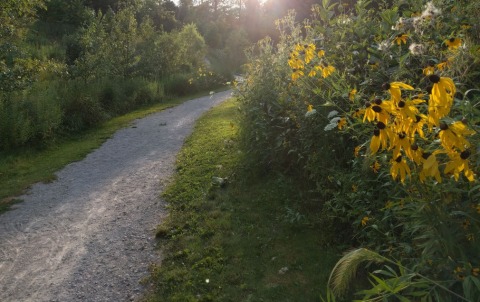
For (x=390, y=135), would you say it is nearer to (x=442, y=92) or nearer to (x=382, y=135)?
(x=382, y=135)

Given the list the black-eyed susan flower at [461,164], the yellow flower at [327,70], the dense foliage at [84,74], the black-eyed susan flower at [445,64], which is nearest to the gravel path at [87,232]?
the dense foliage at [84,74]

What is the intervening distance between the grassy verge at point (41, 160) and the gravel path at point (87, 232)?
19cm

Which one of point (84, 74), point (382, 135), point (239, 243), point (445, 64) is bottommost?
point (239, 243)

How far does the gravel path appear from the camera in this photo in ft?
9.96

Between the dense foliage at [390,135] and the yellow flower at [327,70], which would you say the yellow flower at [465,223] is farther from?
the yellow flower at [327,70]

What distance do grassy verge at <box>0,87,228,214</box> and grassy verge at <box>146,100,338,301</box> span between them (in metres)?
2.26

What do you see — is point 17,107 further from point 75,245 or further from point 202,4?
point 202,4

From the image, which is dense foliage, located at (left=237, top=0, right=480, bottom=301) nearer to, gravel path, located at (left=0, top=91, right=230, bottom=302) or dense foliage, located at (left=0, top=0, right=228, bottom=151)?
gravel path, located at (left=0, top=91, right=230, bottom=302)

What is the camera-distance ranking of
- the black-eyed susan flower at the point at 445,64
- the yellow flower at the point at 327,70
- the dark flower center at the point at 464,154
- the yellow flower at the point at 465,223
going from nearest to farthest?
the dark flower center at the point at 464,154 → the yellow flower at the point at 465,223 → the black-eyed susan flower at the point at 445,64 → the yellow flower at the point at 327,70

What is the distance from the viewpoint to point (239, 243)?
3527mm

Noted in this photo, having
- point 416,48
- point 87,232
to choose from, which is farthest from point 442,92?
point 87,232

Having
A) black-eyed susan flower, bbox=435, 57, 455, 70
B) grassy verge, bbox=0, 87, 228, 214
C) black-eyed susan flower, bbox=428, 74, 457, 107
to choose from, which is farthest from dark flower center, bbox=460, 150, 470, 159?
grassy verge, bbox=0, 87, 228, 214

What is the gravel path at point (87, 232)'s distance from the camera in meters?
3.04

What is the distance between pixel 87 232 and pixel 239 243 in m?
1.79
